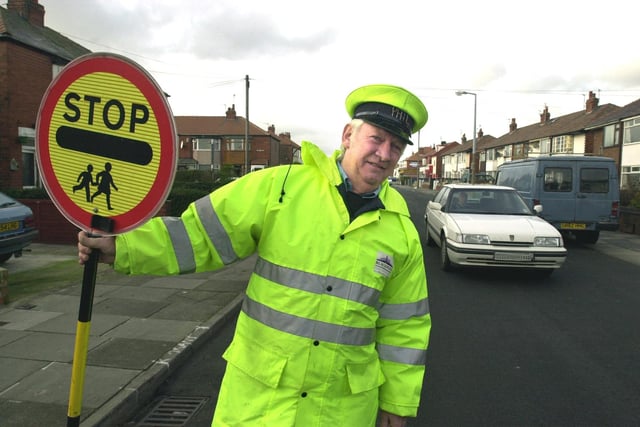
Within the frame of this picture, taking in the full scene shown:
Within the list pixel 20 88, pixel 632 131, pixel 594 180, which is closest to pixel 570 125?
pixel 632 131

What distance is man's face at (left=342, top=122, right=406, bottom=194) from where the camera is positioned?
72.9 inches

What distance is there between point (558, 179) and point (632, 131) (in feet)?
65.1

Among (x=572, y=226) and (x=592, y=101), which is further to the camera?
(x=592, y=101)

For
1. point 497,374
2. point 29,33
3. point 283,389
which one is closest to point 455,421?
point 497,374

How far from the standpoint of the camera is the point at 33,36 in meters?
19.3

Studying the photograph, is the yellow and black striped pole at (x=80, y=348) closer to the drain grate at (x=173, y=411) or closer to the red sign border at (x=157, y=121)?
the red sign border at (x=157, y=121)

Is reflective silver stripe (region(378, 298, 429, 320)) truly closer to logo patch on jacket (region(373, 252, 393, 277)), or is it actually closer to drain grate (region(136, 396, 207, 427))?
logo patch on jacket (region(373, 252, 393, 277))

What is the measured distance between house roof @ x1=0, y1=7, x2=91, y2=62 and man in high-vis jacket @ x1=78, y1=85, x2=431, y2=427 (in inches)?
761

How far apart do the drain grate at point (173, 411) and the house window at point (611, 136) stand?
3429 cm

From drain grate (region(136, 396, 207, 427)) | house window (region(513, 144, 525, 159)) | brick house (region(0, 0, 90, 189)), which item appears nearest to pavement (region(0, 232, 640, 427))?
drain grate (region(136, 396, 207, 427))

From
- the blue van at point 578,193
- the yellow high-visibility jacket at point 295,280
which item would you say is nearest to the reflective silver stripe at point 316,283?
the yellow high-visibility jacket at point 295,280

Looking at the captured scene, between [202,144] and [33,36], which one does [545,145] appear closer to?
[202,144]

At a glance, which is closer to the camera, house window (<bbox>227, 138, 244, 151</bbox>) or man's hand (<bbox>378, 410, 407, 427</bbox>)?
man's hand (<bbox>378, 410, 407, 427</bbox>)

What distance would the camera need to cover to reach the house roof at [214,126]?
54.1 meters
